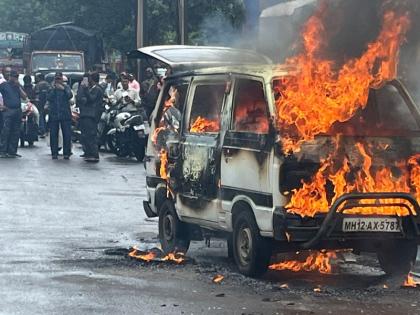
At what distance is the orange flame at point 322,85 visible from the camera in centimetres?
765

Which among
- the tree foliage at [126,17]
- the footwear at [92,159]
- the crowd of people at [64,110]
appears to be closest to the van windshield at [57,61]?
the tree foliage at [126,17]

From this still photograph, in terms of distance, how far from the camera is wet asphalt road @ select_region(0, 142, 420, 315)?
272 inches

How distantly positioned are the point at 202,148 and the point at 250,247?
1.21m

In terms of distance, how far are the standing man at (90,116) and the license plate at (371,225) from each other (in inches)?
509

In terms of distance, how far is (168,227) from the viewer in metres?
9.71

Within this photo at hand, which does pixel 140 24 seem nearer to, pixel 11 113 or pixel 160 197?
pixel 11 113

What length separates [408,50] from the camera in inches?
412

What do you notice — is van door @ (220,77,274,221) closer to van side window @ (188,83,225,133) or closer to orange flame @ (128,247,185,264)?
van side window @ (188,83,225,133)

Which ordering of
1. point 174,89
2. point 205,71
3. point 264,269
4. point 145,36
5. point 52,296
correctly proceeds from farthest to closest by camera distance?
point 145,36, point 174,89, point 205,71, point 264,269, point 52,296

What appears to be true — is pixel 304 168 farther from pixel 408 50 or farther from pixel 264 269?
pixel 408 50

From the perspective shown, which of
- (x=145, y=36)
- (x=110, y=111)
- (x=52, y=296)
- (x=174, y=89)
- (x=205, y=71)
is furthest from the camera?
(x=145, y=36)

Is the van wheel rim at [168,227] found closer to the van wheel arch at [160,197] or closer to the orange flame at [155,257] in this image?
the van wheel arch at [160,197]

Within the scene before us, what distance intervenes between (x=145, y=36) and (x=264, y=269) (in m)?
23.9

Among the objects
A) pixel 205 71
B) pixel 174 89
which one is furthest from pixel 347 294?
pixel 174 89
